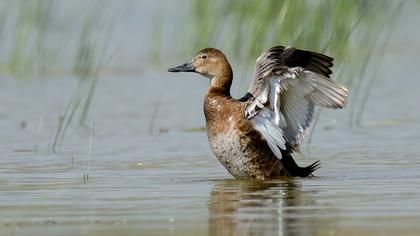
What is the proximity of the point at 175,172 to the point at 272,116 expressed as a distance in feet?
2.88

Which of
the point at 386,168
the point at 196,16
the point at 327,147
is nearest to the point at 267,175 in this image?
the point at 386,168

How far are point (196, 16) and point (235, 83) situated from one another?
3.07 feet

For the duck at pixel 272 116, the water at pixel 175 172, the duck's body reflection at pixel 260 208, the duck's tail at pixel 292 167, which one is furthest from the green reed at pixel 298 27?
the duck's body reflection at pixel 260 208

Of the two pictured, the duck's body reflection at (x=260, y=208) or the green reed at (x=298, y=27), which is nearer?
the duck's body reflection at (x=260, y=208)

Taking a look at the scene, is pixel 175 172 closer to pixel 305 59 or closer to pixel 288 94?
pixel 288 94

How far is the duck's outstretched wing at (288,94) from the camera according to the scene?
8.52m

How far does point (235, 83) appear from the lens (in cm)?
1413

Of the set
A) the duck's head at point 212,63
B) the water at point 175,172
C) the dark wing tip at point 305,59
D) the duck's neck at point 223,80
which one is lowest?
the water at point 175,172

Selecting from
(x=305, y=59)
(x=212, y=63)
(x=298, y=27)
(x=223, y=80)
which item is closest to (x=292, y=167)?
(x=305, y=59)

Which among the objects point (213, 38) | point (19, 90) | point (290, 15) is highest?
point (290, 15)

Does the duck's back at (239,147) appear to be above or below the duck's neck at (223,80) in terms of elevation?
below

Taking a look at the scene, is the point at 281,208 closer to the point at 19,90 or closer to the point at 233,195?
the point at 233,195

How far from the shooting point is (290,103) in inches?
347

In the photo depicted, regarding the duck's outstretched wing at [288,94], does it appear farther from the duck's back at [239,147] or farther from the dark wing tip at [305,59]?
the duck's back at [239,147]
